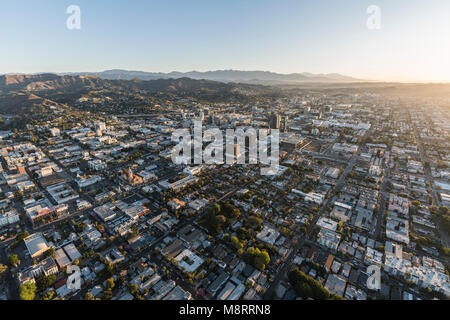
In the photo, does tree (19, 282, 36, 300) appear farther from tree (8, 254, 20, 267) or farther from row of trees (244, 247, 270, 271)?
row of trees (244, 247, 270, 271)

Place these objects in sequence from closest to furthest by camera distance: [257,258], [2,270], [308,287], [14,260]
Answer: [308,287] → [2,270] → [14,260] → [257,258]

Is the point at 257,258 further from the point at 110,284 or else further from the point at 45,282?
the point at 45,282

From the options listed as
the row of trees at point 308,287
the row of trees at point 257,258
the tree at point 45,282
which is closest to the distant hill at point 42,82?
the tree at point 45,282

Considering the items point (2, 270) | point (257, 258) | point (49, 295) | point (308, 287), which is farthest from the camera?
point (257, 258)

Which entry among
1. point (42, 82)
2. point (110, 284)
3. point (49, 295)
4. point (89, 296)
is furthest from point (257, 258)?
point (42, 82)

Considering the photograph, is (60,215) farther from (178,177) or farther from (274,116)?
(274,116)
